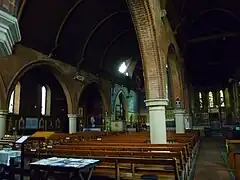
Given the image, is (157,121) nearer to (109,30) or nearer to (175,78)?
(175,78)

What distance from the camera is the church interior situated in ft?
15.5

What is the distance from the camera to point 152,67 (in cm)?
817

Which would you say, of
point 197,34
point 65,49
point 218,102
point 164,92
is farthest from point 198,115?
point 164,92

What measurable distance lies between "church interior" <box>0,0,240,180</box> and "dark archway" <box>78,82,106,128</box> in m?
0.11

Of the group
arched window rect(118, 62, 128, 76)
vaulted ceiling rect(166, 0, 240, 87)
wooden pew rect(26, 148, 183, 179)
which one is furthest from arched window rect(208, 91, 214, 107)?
wooden pew rect(26, 148, 183, 179)

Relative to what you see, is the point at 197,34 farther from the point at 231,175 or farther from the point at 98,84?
the point at 231,175

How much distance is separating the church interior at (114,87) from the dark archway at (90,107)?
0.11 m

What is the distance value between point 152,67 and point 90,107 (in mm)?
15810

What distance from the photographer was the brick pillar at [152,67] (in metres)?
7.66

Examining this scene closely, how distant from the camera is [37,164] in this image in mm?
3344

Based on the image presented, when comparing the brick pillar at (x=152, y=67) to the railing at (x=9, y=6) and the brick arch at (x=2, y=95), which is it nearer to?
the railing at (x=9, y=6)

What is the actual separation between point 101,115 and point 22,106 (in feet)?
26.3

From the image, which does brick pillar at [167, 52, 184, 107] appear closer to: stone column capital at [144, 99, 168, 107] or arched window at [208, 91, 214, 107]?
stone column capital at [144, 99, 168, 107]

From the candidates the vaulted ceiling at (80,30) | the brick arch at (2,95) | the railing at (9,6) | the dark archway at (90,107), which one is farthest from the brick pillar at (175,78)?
the railing at (9,6)
